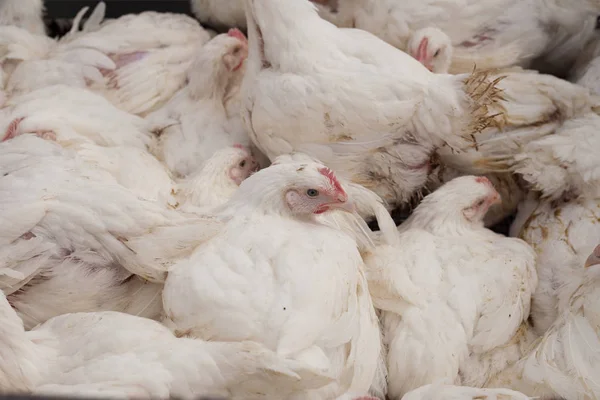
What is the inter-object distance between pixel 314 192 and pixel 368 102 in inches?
13.7

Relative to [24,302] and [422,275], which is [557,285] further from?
[24,302]

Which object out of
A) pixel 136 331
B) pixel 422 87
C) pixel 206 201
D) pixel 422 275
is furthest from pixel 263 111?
pixel 136 331

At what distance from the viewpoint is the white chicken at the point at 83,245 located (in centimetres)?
160

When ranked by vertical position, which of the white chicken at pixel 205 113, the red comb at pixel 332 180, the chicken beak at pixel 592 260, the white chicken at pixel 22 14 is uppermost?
the white chicken at pixel 22 14

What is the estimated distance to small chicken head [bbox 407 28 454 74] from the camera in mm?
2197

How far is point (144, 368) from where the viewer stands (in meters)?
1.31

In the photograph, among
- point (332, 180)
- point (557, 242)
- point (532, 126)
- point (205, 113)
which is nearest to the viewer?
point (332, 180)

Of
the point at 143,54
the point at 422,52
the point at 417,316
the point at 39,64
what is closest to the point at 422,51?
the point at 422,52

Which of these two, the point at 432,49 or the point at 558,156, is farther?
the point at 432,49

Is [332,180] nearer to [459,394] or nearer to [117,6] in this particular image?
[459,394]

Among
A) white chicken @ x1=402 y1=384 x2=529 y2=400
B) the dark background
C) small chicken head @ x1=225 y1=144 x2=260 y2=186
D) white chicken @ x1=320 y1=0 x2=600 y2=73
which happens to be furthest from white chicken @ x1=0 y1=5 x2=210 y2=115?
white chicken @ x1=402 y1=384 x2=529 y2=400

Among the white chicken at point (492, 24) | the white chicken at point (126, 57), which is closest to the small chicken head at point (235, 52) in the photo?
the white chicken at point (126, 57)

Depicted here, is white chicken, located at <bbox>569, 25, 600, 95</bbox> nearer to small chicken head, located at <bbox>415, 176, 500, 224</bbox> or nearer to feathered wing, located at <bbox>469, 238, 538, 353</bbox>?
small chicken head, located at <bbox>415, 176, 500, 224</bbox>

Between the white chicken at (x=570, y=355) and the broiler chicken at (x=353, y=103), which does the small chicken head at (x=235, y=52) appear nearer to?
the broiler chicken at (x=353, y=103)
